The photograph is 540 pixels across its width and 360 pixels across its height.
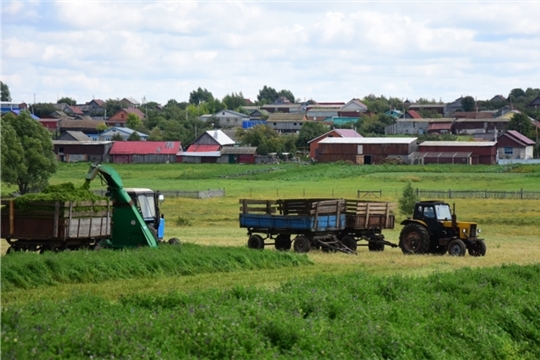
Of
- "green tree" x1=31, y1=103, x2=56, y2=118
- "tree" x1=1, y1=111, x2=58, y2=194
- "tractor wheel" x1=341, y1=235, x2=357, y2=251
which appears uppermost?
"green tree" x1=31, y1=103, x2=56, y2=118

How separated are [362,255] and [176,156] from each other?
301 feet

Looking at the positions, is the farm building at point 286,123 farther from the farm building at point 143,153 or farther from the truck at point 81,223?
the truck at point 81,223

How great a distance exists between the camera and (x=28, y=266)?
66.9 ft

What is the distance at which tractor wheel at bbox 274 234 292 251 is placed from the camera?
32688 millimetres

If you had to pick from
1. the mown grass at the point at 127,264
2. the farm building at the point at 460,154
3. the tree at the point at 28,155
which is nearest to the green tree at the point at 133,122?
the farm building at the point at 460,154

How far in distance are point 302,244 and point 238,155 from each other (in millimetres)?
87463

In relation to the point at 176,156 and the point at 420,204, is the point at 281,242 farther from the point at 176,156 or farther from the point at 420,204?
the point at 176,156

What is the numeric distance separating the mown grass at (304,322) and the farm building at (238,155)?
97.0 meters

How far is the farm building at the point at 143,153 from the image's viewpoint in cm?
11969

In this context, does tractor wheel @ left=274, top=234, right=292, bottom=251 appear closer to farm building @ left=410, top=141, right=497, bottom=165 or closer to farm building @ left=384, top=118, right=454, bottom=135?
farm building @ left=410, top=141, right=497, bottom=165

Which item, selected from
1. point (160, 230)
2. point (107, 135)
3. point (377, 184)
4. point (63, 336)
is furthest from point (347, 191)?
point (107, 135)

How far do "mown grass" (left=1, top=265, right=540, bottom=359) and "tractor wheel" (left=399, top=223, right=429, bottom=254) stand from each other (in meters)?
10.5

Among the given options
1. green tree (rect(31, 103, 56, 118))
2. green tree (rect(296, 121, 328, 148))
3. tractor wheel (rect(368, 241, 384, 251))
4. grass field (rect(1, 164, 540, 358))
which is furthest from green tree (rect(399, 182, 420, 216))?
green tree (rect(31, 103, 56, 118))

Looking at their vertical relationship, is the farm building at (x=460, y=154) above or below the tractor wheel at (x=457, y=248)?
above
